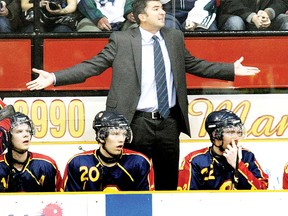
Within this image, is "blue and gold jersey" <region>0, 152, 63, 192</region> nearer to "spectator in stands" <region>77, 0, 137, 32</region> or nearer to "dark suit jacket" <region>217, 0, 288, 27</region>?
"spectator in stands" <region>77, 0, 137, 32</region>

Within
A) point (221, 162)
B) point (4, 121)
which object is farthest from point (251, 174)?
point (4, 121)

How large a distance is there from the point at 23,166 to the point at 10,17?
1.00m

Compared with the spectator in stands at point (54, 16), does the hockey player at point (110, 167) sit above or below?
below

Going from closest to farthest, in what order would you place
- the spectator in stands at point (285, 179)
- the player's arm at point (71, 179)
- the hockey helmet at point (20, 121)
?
the player's arm at point (71, 179), the hockey helmet at point (20, 121), the spectator in stands at point (285, 179)

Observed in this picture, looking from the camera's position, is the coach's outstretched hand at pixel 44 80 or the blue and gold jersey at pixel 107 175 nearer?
the blue and gold jersey at pixel 107 175

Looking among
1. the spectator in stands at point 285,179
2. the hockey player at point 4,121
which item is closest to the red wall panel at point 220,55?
the hockey player at point 4,121

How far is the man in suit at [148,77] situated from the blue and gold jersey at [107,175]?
0.76 feet

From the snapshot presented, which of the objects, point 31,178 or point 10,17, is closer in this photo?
point 31,178

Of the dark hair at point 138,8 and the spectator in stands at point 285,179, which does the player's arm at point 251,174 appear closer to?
the spectator in stands at point 285,179

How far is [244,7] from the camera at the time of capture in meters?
9.71

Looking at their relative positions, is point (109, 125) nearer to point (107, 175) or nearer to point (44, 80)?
point (107, 175)

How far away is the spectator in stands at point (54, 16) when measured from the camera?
9.62 m

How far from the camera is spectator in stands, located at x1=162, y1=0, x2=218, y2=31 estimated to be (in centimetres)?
968

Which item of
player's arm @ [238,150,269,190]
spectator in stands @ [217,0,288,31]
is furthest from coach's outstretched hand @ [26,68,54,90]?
player's arm @ [238,150,269,190]
